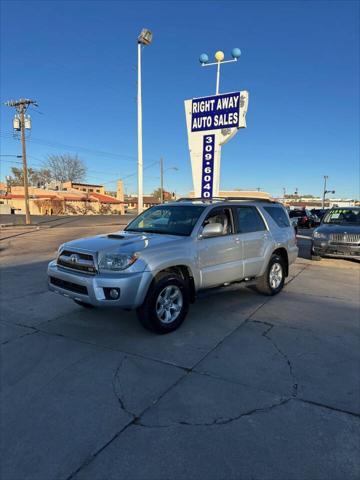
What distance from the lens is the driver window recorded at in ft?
18.1

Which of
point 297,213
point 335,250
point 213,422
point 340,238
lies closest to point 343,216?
point 340,238

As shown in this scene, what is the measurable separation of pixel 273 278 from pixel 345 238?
5.09m

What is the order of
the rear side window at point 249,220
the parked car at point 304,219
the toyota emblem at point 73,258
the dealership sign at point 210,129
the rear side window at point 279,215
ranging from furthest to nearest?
1. the parked car at point 304,219
2. the dealership sign at point 210,129
3. the rear side window at point 279,215
4. the rear side window at point 249,220
5. the toyota emblem at point 73,258

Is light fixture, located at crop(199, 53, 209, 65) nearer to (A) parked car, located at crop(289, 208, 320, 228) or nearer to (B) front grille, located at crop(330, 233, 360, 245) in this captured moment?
(B) front grille, located at crop(330, 233, 360, 245)

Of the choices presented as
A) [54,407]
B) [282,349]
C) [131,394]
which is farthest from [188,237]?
[54,407]

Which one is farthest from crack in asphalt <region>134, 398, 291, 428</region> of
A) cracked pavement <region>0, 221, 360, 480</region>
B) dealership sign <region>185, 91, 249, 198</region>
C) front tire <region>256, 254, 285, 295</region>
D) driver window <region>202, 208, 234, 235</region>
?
dealership sign <region>185, 91, 249, 198</region>

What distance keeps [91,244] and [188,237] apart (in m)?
1.35

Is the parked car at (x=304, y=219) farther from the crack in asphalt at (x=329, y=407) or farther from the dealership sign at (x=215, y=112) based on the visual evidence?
the crack in asphalt at (x=329, y=407)

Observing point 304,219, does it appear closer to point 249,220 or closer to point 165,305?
point 249,220

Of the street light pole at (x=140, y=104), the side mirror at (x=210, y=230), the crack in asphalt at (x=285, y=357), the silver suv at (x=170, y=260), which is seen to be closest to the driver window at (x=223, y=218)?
the silver suv at (x=170, y=260)

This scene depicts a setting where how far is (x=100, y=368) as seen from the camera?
372 cm

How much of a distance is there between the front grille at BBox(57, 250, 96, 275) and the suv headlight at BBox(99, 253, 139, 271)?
152 mm

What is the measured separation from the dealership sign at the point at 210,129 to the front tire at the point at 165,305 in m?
8.79

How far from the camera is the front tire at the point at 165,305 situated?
436cm
